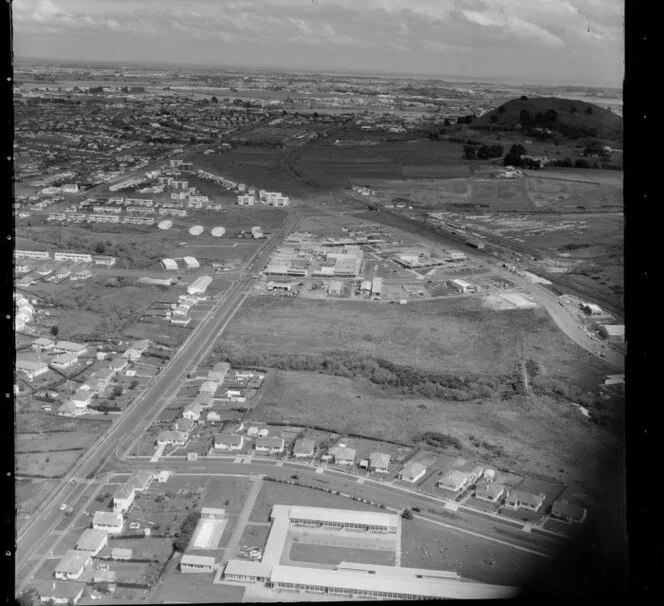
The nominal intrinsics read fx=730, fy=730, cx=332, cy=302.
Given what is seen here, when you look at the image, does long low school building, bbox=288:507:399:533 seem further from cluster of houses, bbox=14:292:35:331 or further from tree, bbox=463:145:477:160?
tree, bbox=463:145:477:160

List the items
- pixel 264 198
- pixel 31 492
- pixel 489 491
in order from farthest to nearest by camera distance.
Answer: pixel 264 198 < pixel 489 491 < pixel 31 492

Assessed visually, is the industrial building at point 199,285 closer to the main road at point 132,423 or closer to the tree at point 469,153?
the main road at point 132,423

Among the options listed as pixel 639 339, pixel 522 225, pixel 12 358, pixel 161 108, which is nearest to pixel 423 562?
pixel 639 339

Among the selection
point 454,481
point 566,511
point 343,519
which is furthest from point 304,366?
point 566,511

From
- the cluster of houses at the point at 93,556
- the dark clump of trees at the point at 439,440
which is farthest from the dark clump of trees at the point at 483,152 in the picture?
the cluster of houses at the point at 93,556

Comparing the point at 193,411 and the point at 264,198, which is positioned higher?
the point at 264,198

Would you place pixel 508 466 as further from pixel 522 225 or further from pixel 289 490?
pixel 522 225

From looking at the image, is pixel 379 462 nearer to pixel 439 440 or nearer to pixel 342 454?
pixel 342 454
